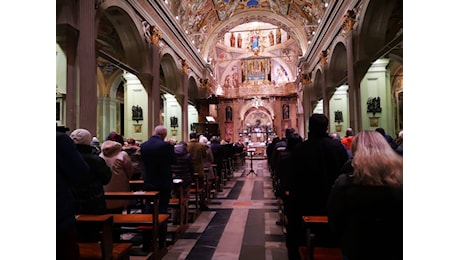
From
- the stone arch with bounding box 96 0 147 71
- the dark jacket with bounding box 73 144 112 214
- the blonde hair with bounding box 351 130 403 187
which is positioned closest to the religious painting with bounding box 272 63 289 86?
the stone arch with bounding box 96 0 147 71

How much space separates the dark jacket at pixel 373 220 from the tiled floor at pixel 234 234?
217 centimetres

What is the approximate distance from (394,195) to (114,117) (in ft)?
58.0

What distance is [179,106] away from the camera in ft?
54.9

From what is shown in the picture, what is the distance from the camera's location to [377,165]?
68.0 inches

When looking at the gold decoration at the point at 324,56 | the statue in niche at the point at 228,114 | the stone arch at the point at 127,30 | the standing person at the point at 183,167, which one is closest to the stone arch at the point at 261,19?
the gold decoration at the point at 324,56

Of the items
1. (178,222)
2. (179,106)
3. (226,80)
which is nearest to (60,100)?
(178,222)

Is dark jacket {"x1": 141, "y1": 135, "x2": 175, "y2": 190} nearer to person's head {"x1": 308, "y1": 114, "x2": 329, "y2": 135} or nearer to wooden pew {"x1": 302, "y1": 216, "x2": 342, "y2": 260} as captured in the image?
person's head {"x1": 308, "y1": 114, "x2": 329, "y2": 135}

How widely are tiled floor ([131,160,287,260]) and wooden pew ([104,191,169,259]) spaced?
218mm

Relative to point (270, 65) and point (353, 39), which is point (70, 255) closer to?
point (353, 39)

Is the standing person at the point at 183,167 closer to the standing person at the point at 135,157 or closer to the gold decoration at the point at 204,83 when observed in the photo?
the standing person at the point at 135,157

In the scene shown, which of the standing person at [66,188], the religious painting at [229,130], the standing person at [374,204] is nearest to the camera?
the standing person at [374,204]

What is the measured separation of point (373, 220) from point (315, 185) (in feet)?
3.32

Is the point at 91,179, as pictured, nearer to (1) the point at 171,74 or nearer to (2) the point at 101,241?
(2) the point at 101,241

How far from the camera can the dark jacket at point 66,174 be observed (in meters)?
1.92
